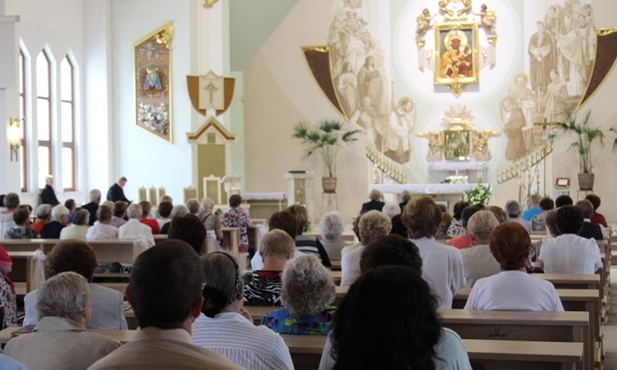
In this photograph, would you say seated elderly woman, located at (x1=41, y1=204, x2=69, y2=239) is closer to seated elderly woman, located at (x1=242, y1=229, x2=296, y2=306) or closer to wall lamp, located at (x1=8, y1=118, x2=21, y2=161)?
seated elderly woman, located at (x1=242, y1=229, x2=296, y2=306)

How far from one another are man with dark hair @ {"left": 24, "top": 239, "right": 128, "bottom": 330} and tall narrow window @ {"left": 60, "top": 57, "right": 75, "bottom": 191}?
559 inches

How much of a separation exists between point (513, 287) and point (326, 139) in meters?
14.4

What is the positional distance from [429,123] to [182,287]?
17.6 meters

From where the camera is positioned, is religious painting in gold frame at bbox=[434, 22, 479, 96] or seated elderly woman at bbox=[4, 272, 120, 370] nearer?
seated elderly woman at bbox=[4, 272, 120, 370]

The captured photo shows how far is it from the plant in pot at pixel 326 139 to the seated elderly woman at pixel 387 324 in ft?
54.6

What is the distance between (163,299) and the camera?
200 centimetres

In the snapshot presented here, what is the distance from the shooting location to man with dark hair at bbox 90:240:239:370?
6.02 ft

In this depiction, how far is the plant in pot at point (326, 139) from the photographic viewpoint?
18891mm

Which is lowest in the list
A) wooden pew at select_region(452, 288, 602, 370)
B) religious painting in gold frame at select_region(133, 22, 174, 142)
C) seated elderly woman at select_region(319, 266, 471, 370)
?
wooden pew at select_region(452, 288, 602, 370)

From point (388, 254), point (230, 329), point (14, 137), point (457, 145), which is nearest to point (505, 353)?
point (388, 254)

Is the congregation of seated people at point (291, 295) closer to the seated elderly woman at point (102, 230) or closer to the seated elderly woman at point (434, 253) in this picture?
the seated elderly woman at point (434, 253)

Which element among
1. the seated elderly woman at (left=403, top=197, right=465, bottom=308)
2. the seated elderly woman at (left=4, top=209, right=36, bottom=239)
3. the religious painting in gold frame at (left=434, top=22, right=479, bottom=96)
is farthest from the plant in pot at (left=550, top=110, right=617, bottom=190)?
the seated elderly woman at (left=403, top=197, right=465, bottom=308)

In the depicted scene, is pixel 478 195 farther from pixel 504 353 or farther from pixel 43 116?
pixel 504 353

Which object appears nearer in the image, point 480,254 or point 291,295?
point 291,295
